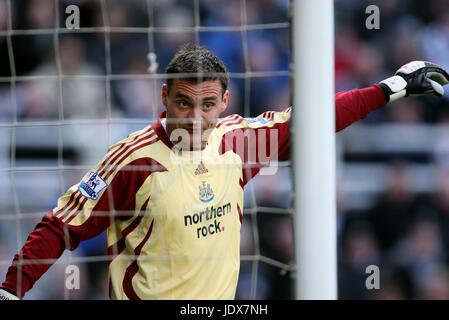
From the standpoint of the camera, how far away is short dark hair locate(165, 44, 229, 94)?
312 cm

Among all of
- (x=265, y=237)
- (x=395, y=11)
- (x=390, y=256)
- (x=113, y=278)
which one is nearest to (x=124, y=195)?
(x=113, y=278)

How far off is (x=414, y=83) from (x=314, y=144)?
2.47 feet

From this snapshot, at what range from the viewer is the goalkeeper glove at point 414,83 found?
3221mm

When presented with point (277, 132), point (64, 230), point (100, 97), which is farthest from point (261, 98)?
point (64, 230)

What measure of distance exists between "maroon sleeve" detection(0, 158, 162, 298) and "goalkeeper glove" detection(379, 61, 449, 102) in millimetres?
814

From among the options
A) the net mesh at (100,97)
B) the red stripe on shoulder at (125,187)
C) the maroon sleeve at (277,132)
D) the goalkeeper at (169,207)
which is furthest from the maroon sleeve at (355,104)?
the net mesh at (100,97)

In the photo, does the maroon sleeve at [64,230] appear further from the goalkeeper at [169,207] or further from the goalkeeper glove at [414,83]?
the goalkeeper glove at [414,83]

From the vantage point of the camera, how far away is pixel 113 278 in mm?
3139

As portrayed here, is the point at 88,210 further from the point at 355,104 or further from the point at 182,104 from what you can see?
the point at 355,104

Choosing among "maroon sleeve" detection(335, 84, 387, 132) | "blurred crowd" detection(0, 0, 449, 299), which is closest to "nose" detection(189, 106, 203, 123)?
→ "maroon sleeve" detection(335, 84, 387, 132)

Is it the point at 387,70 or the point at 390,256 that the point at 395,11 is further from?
the point at 390,256

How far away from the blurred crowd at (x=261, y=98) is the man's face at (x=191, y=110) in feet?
3.53

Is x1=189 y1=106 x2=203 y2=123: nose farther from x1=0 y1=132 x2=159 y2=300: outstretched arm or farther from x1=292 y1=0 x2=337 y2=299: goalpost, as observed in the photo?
x1=292 y1=0 x2=337 y2=299: goalpost

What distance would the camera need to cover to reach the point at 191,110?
3102 millimetres
